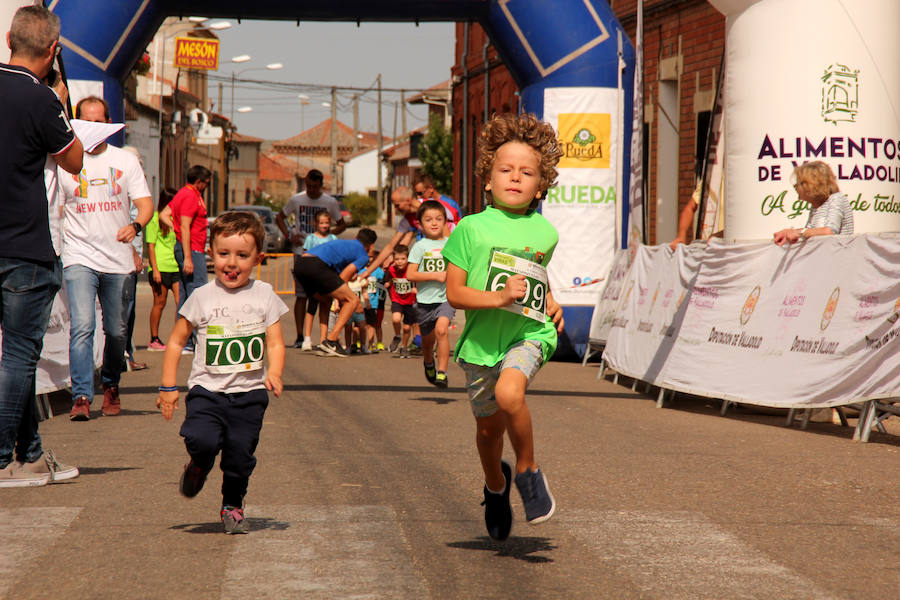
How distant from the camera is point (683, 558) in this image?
16.6ft

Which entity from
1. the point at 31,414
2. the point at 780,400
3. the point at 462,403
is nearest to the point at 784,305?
the point at 780,400

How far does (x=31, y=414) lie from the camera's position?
6.48 m

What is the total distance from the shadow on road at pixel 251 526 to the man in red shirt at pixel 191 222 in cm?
802

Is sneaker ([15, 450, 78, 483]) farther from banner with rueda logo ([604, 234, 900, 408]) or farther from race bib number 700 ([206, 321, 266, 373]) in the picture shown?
banner with rueda logo ([604, 234, 900, 408])

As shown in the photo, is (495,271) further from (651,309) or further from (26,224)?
(651,309)

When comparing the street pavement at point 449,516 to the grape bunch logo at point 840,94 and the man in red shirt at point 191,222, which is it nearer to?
the grape bunch logo at point 840,94

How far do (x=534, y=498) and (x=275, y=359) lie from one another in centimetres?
123

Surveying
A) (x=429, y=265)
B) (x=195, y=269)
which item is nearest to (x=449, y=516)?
(x=429, y=265)

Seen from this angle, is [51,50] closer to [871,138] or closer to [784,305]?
[784,305]

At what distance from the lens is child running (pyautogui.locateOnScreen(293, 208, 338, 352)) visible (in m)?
15.4

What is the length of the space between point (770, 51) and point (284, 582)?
320 inches

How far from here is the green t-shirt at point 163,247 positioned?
562 inches

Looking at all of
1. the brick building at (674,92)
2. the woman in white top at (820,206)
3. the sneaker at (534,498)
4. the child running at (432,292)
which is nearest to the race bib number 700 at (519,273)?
the sneaker at (534,498)

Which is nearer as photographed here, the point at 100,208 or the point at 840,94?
the point at 100,208
